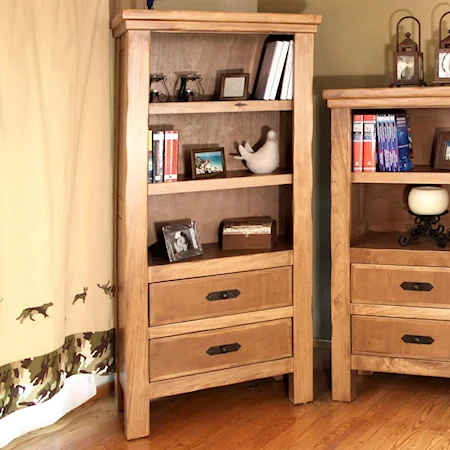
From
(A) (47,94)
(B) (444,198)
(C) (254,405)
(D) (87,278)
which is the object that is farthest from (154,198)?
(B) (444,198)

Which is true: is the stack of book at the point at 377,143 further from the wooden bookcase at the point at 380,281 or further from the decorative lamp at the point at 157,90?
the decorative lamp at the point at 157,90

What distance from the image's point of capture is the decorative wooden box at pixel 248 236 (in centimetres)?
297

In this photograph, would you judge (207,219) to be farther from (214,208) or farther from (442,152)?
(442,152)

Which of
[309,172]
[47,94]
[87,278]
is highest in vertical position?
[47,94]

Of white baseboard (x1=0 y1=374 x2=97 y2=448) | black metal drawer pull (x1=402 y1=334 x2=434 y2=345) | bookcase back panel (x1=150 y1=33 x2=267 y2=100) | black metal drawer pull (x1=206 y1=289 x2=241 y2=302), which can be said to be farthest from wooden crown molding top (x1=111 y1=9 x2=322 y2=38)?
white baseboard (x1=0 y1=374 x2=97 y2=448)

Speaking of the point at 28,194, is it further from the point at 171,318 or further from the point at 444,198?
the point at 444,198

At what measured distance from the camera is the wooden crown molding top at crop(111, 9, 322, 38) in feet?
8.37

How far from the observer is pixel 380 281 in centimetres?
295

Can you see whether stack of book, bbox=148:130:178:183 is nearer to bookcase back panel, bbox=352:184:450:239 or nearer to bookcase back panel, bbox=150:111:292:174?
bookcase back panel, bbox=150:111:292:174

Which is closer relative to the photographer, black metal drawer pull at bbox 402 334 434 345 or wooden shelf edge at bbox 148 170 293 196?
wooden shelf edge at bbox 148 170 293 196

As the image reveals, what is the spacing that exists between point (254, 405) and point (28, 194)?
1183mm

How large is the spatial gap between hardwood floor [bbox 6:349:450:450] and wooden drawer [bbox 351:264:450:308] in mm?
410

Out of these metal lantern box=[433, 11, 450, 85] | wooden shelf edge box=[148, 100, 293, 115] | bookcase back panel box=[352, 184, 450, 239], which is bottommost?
bookcase back panel box=[352, 184, 450, 239]

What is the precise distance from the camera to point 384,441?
2.70m
